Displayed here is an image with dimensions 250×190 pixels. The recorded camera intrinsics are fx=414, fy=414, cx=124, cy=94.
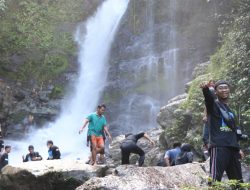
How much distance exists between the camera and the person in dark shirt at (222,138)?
14.9 ft

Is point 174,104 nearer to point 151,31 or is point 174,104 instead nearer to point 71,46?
point 151,31

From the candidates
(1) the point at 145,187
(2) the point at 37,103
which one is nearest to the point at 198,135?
(1) the point at 145,187

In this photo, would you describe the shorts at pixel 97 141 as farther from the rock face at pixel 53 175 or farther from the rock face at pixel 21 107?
the rock face at pixel 21 107

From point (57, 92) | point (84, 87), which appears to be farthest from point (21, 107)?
point (84, 87)

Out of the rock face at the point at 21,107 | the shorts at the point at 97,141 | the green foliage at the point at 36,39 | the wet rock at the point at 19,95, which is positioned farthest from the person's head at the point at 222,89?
the green foliage at the point at 36,39

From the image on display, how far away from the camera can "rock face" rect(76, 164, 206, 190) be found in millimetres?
5938

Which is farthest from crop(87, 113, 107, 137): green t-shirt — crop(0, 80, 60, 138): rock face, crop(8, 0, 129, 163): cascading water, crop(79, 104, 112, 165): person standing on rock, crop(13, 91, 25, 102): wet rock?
crop(13, 91, 25, 102): wet rock

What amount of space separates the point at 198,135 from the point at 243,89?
6.84ft

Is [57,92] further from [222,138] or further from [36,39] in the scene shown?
[222,138]

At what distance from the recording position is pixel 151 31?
85.9ft

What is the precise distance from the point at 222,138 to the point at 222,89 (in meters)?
0.56

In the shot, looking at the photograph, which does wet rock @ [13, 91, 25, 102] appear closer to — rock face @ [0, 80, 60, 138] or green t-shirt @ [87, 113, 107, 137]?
rock face @ [0, 80, 60, 138]

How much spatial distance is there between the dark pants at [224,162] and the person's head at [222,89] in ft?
1.97

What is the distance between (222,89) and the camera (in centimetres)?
473
